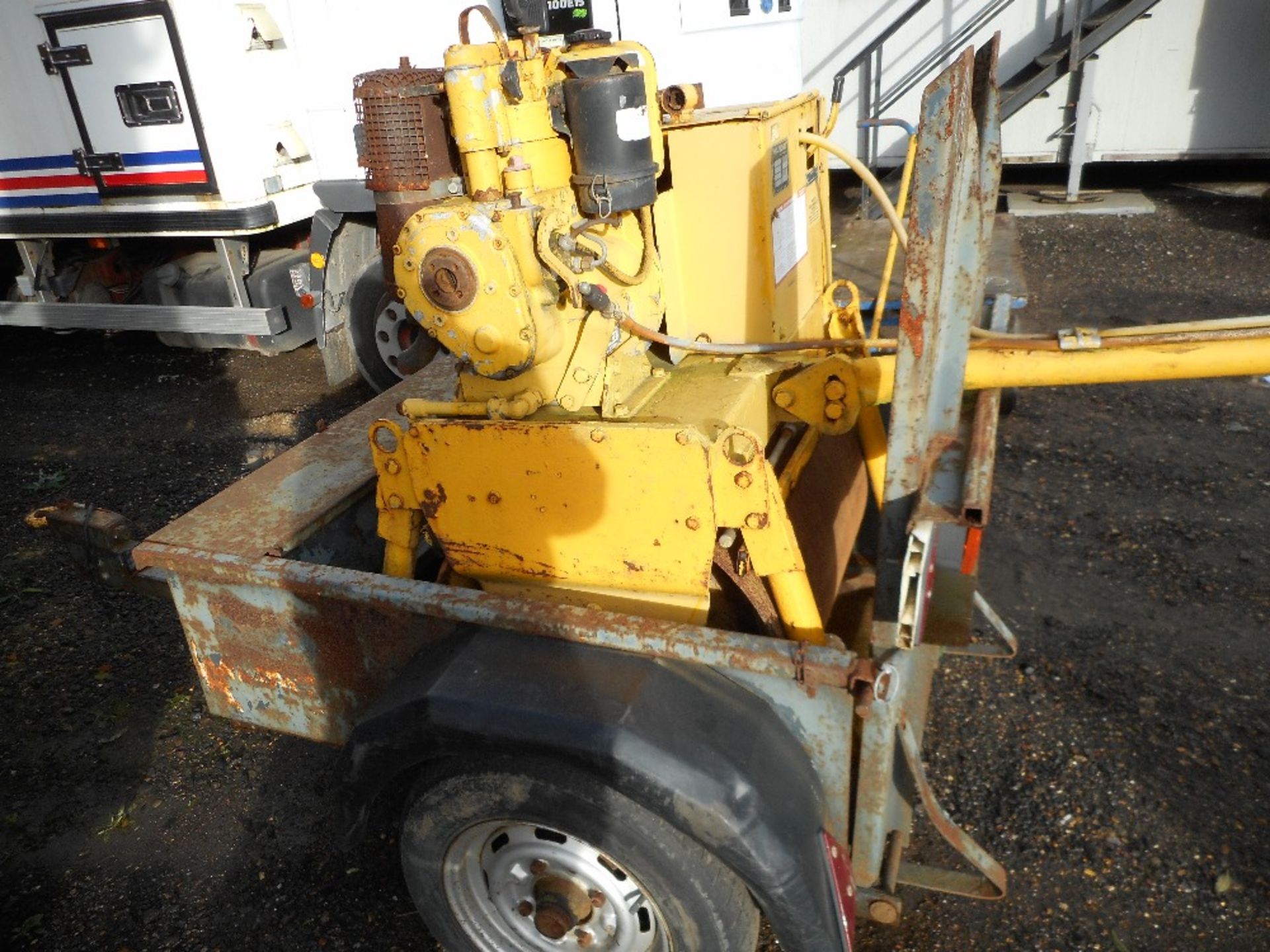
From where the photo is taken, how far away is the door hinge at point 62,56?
20.2 feet

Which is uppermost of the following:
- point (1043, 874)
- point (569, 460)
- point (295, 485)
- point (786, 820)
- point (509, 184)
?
point (509, 184)

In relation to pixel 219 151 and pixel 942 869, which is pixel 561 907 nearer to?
pixel 942 869

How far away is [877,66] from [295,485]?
906 centimetres

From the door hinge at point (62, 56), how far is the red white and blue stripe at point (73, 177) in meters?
0.60

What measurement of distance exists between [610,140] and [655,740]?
1413 mm

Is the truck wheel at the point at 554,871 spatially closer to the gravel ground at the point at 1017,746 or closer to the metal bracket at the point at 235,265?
the gravel ground at the point at 1017,746

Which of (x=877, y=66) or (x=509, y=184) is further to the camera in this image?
(x=877, y=66)

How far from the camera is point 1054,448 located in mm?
5035

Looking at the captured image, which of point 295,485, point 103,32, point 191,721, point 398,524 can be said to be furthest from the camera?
point 103,32

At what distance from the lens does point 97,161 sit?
6527mm

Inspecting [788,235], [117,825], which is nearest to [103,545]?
[117,825]

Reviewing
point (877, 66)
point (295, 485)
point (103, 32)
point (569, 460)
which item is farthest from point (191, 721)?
point (877, 66)

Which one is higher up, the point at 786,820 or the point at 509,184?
the point at 509,184

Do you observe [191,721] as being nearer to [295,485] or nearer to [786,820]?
[295,485]
